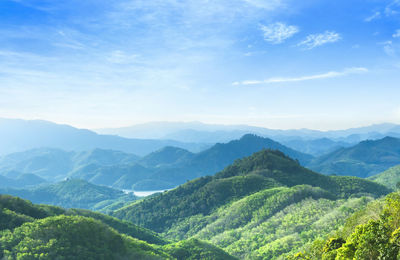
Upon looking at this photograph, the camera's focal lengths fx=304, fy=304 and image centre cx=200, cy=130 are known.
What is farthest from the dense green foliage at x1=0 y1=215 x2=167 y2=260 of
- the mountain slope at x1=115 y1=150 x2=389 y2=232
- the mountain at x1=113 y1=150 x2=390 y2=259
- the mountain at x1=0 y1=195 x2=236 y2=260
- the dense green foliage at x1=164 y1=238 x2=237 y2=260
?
the mountain slope at x1=115 y1=150 x2=389 y2=232

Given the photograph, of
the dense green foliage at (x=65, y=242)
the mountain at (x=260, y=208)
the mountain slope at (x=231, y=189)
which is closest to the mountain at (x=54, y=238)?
the dense green foliage at (x=65, y=242)

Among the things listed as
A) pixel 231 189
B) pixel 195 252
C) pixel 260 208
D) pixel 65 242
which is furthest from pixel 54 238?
pixel 231 189

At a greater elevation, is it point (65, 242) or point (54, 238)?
point (54, 238)

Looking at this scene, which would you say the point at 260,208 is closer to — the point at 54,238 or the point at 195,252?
the point at 195,252

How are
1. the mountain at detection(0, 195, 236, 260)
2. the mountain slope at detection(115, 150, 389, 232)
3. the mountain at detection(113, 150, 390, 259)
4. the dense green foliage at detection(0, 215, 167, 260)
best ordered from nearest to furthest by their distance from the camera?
the dense green foliage at detection(0, 215, 167, 260) < the mountain at detection(0, 195, 236, 260) < the mountain at detection(113, 150, 390, 259) < the mountain slope at detection(115, 150, 389, 232)

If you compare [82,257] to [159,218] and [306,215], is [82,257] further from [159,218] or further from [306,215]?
[159,218]

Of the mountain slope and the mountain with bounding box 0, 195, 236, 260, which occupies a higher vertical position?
the mountain with bounding box 0, 195, 236, 260

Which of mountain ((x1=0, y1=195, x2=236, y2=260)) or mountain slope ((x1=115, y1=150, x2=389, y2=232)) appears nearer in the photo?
mountain ((x1=0, y1=195, x2=236, y2=260))

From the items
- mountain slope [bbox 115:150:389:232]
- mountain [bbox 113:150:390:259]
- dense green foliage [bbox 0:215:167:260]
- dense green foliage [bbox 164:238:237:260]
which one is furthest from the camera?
mountain slope [bbox 115:150:389:232]

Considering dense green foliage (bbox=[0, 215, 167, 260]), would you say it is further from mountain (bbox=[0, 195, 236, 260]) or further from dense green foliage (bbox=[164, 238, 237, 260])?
dense green foliage (bbox=[164, 238, 237, 260])
